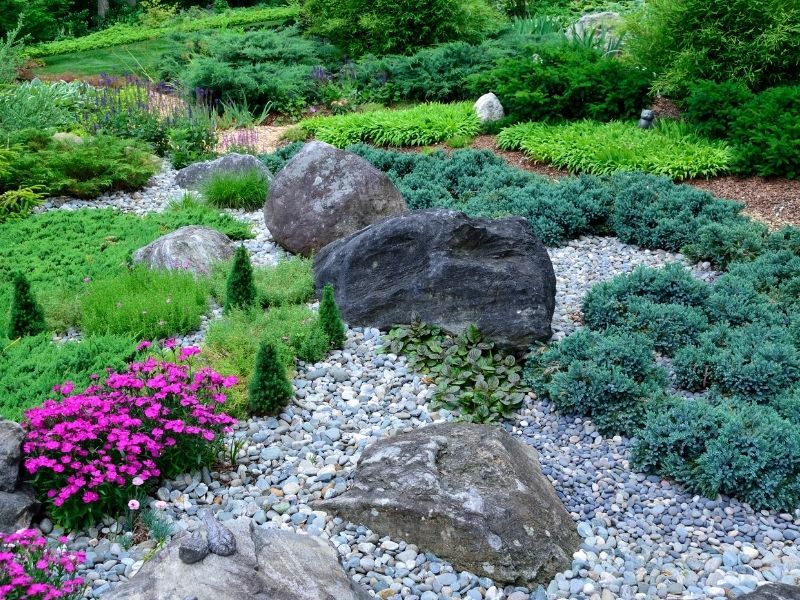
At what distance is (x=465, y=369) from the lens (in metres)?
5.48

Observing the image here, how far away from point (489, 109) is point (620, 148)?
2818mm

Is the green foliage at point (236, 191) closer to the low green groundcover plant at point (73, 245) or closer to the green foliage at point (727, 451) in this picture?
the low green groundcover plant at point (73, 245)

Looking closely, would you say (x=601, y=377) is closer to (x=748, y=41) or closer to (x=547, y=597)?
(x=547, y=597)

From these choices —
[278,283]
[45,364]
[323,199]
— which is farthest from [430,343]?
[323,199]

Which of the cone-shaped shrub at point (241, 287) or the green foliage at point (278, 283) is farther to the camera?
the green foliage at point (278, 283)

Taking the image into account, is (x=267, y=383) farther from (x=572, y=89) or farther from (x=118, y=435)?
(x=572, y=89)

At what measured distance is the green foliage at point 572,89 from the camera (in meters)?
11.1

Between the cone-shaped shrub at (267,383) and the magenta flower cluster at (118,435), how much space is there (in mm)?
394

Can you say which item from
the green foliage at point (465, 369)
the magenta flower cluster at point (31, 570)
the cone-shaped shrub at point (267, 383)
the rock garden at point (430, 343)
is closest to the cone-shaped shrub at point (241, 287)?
the rock garden at point (430, 343)

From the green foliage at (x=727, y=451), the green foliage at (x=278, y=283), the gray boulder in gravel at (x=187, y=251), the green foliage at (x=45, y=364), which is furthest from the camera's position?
the gray boulder in gravel at (x=187, y=251)

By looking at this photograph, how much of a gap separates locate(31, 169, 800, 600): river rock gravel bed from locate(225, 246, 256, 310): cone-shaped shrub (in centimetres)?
100

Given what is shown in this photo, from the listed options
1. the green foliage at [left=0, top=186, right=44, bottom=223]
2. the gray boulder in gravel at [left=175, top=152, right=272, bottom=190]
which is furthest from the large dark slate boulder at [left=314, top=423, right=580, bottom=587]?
the green foliage at [left=0, top=186, right=44, bottom=223]

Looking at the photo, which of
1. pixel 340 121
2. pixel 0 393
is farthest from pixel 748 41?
pixel 0 393

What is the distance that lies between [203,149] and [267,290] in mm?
5812
